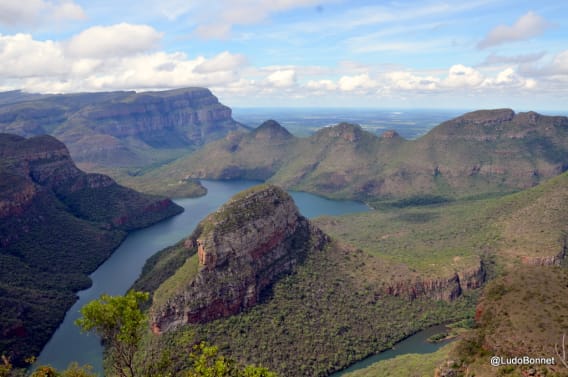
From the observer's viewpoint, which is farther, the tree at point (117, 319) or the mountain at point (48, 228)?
the mountain at point (48, 228)

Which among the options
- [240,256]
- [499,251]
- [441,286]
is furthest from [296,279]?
[499,251]

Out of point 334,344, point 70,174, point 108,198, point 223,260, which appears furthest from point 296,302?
point 70,174

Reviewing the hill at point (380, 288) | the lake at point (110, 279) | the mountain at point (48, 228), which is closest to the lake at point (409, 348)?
the hill at point (380, 288)

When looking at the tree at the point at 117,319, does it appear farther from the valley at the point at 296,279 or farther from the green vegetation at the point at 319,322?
the green vegetation at the point at 319,322

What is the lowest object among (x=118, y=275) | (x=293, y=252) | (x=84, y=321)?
(x=118, y=275)

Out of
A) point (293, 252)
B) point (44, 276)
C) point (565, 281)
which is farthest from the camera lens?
point (44, 276)

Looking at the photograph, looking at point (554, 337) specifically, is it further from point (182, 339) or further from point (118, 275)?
point (118, 275)
